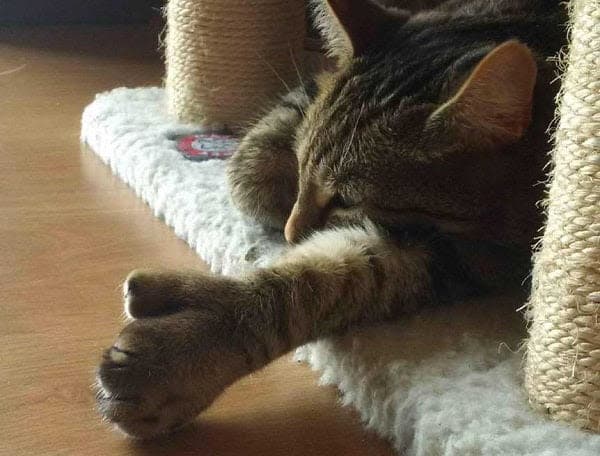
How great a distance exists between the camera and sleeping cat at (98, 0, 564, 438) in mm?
916

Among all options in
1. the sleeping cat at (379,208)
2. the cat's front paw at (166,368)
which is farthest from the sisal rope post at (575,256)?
the cat's front paw at (166,368)

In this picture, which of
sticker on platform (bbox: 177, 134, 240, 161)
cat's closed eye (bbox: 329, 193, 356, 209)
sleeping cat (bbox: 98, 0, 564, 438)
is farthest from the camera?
sticker on platform (bbox: 177, 134, 240, 161)

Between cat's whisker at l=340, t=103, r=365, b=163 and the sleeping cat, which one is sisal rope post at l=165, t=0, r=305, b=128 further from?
cat's whisker at l=340, t=103, r=365, b=163

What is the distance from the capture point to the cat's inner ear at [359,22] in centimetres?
120

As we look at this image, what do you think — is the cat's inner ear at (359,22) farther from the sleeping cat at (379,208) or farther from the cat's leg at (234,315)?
the cat's leg at (234,315)

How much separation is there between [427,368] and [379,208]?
23cm

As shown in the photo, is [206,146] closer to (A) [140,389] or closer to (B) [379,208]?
(B) [379,208]

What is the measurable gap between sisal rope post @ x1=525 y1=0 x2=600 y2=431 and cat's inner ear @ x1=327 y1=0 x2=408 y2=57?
0.39 m

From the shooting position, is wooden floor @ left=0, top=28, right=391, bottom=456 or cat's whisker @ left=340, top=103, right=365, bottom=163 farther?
cat's whisker @ left=340, top=103, right=365, bottom=163

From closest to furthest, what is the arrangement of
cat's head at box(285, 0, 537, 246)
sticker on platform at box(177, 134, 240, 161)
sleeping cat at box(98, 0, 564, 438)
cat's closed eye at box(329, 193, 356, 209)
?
1. sleeping cat at box(98, 0, 564, 438)
2. cat's head at box(285, 0, 537, 246)
3. cat's closed eye at box(329, 193, 356, 209)
4. sticker on platform at box(177, 134, 240, 161)

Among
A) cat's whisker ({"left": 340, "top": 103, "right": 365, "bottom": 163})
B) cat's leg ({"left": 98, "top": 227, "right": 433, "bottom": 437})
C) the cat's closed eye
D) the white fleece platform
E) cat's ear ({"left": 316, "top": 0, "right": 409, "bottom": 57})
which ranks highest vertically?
cat's ear ({"left": 316, "top": 0, "right": 409, "bottom": 57})

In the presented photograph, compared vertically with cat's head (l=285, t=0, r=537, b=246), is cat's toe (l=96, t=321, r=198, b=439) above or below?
below

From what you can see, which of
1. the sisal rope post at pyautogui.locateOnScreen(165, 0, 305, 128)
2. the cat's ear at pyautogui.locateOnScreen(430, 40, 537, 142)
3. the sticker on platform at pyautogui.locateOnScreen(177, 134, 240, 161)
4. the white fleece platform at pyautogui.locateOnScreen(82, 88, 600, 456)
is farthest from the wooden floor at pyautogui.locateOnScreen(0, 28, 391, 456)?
the cat's ear at pyautogui.locateOnScreen(430, 40, 537, 142)

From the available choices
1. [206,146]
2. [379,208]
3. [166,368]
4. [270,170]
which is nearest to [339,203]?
[379,208]
